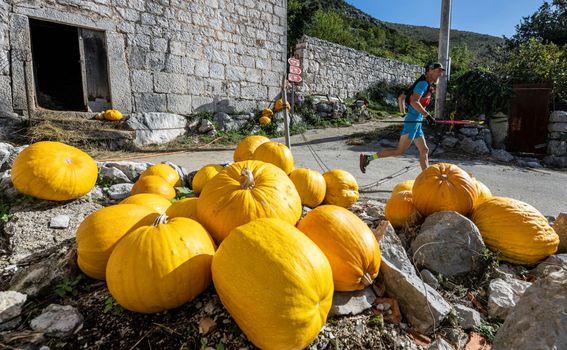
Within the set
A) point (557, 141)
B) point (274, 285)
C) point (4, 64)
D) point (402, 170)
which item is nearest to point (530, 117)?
point (557, 141)

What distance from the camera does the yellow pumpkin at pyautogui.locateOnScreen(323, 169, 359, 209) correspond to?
3230 mm

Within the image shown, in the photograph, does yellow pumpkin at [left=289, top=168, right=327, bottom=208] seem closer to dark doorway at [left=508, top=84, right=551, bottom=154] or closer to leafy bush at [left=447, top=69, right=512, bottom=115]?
leafy bush at [left=447, top=69, right=512, bottom=115]

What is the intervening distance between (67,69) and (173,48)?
237 inches

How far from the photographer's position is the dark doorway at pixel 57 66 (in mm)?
10969

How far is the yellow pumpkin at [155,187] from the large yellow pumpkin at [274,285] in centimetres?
207

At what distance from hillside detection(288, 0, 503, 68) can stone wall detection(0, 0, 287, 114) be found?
244 inches

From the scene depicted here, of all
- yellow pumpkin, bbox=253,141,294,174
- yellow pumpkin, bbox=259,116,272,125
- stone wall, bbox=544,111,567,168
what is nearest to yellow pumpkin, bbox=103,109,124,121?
yellow pumpkin, bbox=259,116,272,125

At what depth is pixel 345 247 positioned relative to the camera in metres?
1.55

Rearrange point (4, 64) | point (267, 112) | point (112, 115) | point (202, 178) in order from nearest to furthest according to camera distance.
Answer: point (202, 178) → point (4, 64) → point (112, 115) → point (267, 112)

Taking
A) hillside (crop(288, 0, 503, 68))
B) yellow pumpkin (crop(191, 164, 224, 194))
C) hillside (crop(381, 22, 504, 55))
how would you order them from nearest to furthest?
yellow pumpkin (crop(191, 164, 224, 194)), hillside (crop(288, 0, 503, 68)), hillside (crop(381, 22, 504, 55))

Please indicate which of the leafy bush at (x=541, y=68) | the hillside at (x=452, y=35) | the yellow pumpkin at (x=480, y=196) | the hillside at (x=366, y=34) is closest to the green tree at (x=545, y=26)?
the hillside at (x=366, y=34)

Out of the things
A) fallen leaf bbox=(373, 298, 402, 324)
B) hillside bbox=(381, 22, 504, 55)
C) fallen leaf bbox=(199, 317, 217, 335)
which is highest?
hillside bbox=(381, 22, 504, 55)

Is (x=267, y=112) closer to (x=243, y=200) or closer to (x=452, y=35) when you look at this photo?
(x=243, y=200)

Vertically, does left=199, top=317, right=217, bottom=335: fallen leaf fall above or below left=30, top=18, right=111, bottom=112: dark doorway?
below
